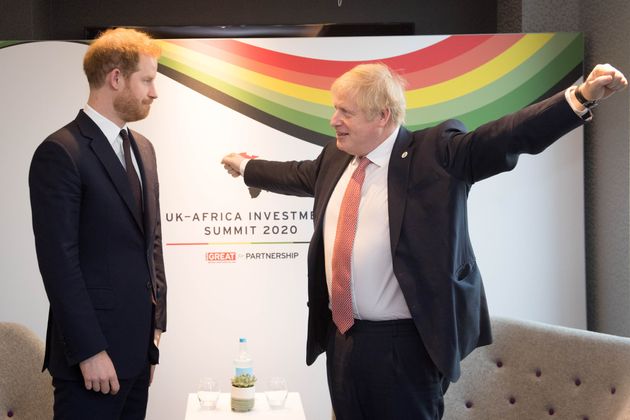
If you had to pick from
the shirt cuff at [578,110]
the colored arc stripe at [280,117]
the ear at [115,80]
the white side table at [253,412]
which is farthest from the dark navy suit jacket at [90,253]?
the colored arc stripe at [280,117]

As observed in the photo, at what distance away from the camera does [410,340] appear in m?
2.74

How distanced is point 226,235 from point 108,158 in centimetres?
197

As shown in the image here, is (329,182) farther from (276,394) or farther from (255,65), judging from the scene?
(255,65)

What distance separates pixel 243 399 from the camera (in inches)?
133

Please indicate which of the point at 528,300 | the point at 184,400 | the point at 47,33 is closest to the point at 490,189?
the point at 528,300

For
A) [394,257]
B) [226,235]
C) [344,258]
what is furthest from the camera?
[226,235]

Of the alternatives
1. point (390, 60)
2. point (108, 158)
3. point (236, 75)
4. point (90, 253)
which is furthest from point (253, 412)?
point (390, 60)

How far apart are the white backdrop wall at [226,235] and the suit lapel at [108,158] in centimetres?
190

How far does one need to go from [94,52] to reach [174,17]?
9.73 feet

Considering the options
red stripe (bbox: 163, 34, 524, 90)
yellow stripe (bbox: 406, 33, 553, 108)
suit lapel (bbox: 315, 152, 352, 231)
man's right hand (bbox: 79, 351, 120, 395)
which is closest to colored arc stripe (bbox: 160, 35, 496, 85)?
red stripe (bbox: 163, 34, 524, 90)

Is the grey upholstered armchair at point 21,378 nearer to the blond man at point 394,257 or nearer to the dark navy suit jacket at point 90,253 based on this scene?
the dark navy suit jacket at point 90,253

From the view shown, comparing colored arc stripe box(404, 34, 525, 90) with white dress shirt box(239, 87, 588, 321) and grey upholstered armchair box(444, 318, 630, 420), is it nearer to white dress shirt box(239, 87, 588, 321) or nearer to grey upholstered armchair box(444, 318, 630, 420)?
grey upholstered armchair box(444, 318, 630, 420)

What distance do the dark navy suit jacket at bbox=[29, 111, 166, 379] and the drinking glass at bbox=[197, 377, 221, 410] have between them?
30.6 inches

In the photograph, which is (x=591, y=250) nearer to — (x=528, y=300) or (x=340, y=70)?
(x=528, y=300)
